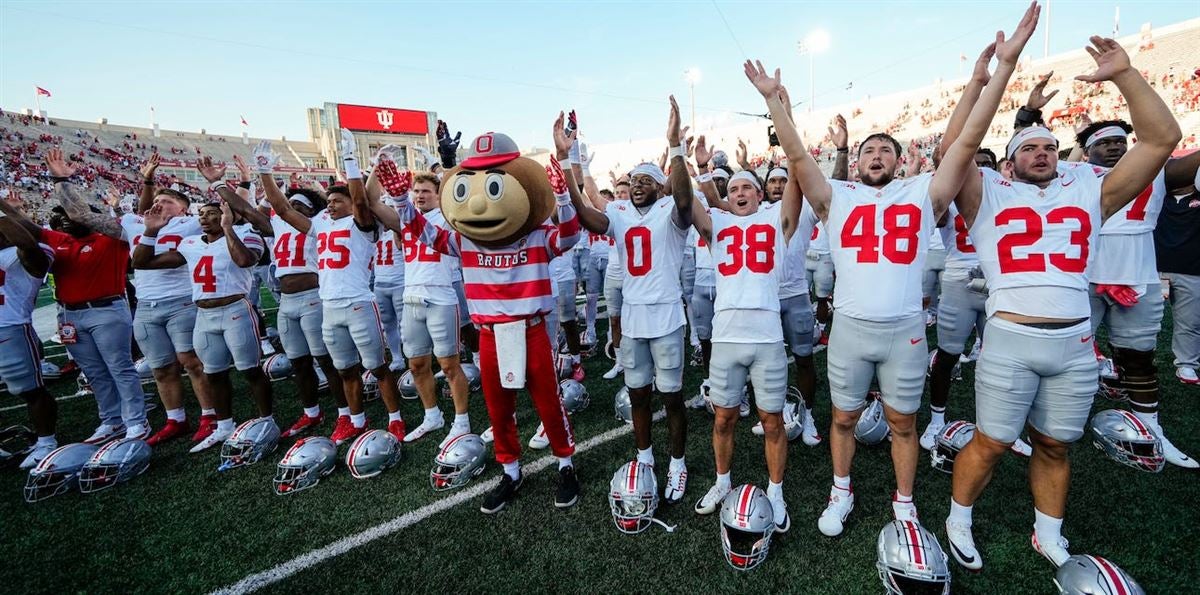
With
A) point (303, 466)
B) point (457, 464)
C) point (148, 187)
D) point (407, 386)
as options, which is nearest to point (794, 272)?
point (457, 464)

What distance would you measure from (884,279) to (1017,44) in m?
1.36

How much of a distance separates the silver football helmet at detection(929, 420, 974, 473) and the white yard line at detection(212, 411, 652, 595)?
284 cm

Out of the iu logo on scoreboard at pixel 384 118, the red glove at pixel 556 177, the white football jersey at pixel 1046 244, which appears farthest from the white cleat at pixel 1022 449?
the iu logo on scoreboard at pixel 384 118

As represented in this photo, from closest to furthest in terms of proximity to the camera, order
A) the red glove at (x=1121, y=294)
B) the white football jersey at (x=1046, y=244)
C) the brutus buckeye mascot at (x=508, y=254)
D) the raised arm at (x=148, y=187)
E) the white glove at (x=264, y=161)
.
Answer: the white football jersey at (x=1046, y=244)
the brutus buckeye mascot at (x=508, y=254)
the red glove at (x=1121, y=294)
the white glove at (x=264, y=161)
the raised arm at (x=148, y=187)

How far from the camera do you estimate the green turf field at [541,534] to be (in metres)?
3.05

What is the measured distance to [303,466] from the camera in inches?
169

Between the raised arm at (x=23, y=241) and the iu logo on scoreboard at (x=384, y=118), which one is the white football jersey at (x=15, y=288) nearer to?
the raised arm at (x=23, y=241)

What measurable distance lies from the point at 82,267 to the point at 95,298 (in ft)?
1.06

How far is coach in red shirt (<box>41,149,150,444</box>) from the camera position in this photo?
5.16 m

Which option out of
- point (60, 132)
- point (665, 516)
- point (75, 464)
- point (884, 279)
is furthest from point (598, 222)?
point (60, 132)

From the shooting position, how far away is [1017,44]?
2.71 m

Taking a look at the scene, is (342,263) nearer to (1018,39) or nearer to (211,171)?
(211,171)

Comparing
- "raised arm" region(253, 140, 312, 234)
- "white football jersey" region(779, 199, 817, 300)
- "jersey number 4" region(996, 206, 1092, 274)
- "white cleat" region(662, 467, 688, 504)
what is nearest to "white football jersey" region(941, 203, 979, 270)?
"white football jersey" region(779, 199, 817, 300)

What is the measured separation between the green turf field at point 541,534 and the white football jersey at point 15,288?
1.55 metres
